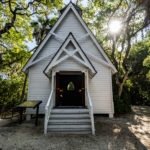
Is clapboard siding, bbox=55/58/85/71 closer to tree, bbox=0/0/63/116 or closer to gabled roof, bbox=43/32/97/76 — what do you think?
gabled roof, bbox=43/32/97/76

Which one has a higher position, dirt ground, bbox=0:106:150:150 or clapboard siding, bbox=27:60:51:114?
clapboard siding, bbox=27:60:51:114

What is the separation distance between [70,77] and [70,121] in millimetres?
5440

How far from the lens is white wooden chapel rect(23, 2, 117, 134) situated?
5.33m

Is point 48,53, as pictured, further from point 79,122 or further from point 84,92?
point 79,122

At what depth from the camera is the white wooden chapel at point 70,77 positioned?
5.33m

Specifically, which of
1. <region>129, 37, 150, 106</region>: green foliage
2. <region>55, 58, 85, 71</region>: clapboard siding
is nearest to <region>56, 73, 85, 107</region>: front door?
<region>55, 58, 85, 71</region>: clapboard siding

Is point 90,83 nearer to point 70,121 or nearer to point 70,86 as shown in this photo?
point 70,86

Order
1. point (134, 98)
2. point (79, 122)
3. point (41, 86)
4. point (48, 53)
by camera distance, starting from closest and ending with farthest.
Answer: point (79, 122), point (41, 86), point (48, 53), point (134, 98)

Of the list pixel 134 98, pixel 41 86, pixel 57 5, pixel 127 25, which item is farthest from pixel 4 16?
pixel 134 98

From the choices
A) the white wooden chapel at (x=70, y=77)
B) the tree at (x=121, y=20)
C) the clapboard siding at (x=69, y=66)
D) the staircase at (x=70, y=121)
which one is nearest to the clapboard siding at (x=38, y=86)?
the white wooden chapel at (x=70, y=77)

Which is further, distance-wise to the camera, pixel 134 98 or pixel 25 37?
pixel 134 98

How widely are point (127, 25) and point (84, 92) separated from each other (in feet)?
27.5

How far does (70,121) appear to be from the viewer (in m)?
5.11

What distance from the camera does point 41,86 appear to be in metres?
7.70
